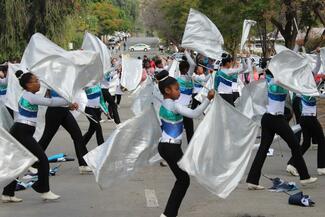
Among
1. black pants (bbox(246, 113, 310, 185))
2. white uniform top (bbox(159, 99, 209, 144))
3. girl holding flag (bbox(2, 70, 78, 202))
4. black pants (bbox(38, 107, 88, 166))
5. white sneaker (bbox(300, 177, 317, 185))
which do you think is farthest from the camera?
black pants (bbox(38, 107, 88, 166))

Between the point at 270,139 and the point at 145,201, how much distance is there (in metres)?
1.98

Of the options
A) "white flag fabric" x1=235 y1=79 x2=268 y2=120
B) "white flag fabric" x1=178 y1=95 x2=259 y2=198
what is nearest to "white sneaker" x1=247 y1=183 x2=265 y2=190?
"white flag fabric" x1=235 y1=79 x2=268 y2=120

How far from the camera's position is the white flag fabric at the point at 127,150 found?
24.1 ft

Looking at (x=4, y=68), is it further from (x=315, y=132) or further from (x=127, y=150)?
(x=127, y=150)

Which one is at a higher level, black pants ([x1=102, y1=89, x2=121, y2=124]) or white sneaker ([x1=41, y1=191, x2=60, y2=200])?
white sneaker ([x1=41, y1=191, x2=60, y2=200])

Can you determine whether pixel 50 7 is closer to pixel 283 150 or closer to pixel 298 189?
pixel 283 150

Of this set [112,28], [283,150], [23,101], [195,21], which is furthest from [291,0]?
[112,28]

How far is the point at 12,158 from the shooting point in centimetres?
761

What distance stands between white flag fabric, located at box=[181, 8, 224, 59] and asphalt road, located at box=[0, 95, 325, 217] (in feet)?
6.72

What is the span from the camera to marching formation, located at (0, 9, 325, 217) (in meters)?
7.02

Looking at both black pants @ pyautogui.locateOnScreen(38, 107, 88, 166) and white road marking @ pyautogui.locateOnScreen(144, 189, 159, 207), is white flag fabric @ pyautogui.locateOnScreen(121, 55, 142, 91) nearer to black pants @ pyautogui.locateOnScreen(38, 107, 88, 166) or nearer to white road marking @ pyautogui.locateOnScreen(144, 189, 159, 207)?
black pants @ pyautogui.locateOnScreen(38, 107, 88, 166)

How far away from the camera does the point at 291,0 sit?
2277cm

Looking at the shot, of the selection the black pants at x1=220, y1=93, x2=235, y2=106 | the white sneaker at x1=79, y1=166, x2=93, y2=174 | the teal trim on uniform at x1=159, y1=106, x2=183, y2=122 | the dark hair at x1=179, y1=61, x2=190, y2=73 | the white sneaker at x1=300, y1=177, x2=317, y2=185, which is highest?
the teal trim on uniform at x1=159, y1=106, x2=183, y2=122

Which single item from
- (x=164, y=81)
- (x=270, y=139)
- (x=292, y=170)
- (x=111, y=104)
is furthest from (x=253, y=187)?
(x=111, y=104)
